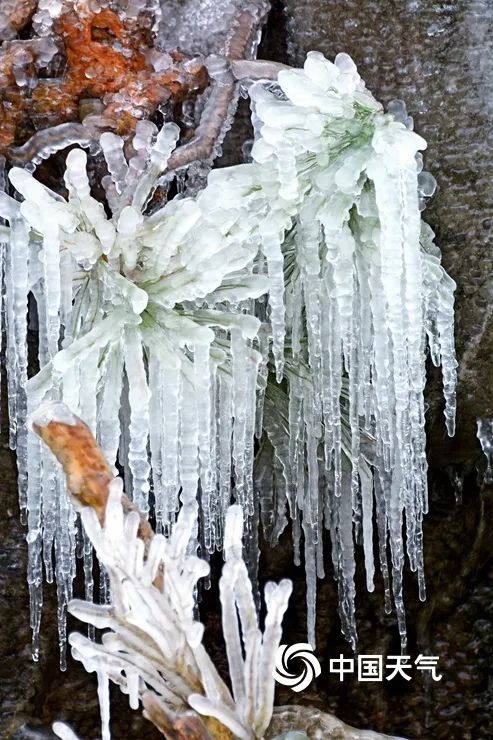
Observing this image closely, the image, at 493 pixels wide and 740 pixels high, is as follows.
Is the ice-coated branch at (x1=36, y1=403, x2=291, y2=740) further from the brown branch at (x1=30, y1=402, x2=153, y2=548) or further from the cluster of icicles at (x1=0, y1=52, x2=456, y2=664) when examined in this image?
the cluster of icicles at (x1=0, y1=52, x2=456, y2=664)

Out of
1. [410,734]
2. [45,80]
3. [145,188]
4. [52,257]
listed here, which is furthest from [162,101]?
[410,734]

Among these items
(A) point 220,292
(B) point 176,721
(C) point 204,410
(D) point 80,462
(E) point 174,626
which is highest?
(A) point 220,292

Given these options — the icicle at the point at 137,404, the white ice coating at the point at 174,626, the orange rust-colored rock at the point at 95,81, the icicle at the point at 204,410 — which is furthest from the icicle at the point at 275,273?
the white ice coating at the point at 174,626

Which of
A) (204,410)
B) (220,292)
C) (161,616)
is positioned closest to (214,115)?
(220,292)

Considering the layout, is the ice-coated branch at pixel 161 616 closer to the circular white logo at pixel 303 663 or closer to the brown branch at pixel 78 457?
the brown branch at pixel 78 457

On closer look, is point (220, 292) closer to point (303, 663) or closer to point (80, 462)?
point (80, 462)

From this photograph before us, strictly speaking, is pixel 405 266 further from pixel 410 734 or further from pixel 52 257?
pixel 410 734

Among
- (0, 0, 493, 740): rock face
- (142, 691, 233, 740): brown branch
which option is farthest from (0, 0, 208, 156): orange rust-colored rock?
(142, 691, 233, 740): brown branch
